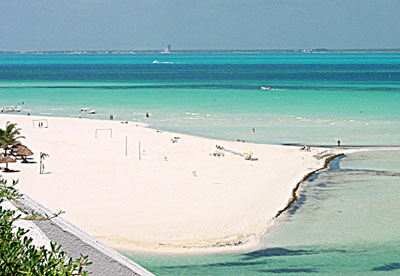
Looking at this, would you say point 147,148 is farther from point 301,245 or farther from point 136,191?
point 301,245

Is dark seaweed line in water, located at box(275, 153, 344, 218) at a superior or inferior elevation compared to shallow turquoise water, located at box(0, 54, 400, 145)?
inferior

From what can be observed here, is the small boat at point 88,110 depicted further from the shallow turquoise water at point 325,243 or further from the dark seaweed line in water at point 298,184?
the shallow turquoise water at point 325,243

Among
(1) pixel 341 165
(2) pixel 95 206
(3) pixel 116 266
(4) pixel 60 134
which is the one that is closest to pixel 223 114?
(4) pixel 60 134

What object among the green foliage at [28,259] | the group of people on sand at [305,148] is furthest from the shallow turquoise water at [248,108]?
the green foliage at [28,259]

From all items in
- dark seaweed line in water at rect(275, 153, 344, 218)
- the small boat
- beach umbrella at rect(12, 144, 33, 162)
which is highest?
the small boat

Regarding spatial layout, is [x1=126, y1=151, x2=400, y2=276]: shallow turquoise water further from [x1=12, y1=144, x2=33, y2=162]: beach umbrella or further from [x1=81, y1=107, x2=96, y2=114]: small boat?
[x1=81, y1=107, x2=96, y2=114]: small boat

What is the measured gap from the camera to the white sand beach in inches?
673

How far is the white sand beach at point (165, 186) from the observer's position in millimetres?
17094

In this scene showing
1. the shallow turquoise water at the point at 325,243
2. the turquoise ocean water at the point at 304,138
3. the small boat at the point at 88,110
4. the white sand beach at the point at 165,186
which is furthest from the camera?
the small boat at the point at 88,110

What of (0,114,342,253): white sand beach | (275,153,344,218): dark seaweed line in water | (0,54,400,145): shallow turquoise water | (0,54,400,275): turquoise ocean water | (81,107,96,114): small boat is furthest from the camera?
(81,107,96,114): small boat

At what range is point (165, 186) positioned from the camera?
2272 cm

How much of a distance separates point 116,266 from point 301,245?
12655 millimetres

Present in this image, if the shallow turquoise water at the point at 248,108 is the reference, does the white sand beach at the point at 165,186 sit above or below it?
below

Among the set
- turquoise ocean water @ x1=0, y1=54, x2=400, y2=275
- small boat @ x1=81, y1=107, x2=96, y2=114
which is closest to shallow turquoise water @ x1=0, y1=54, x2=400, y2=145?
turquoise ocean water @ x1=0, y1=54, x2=400, y2=275
